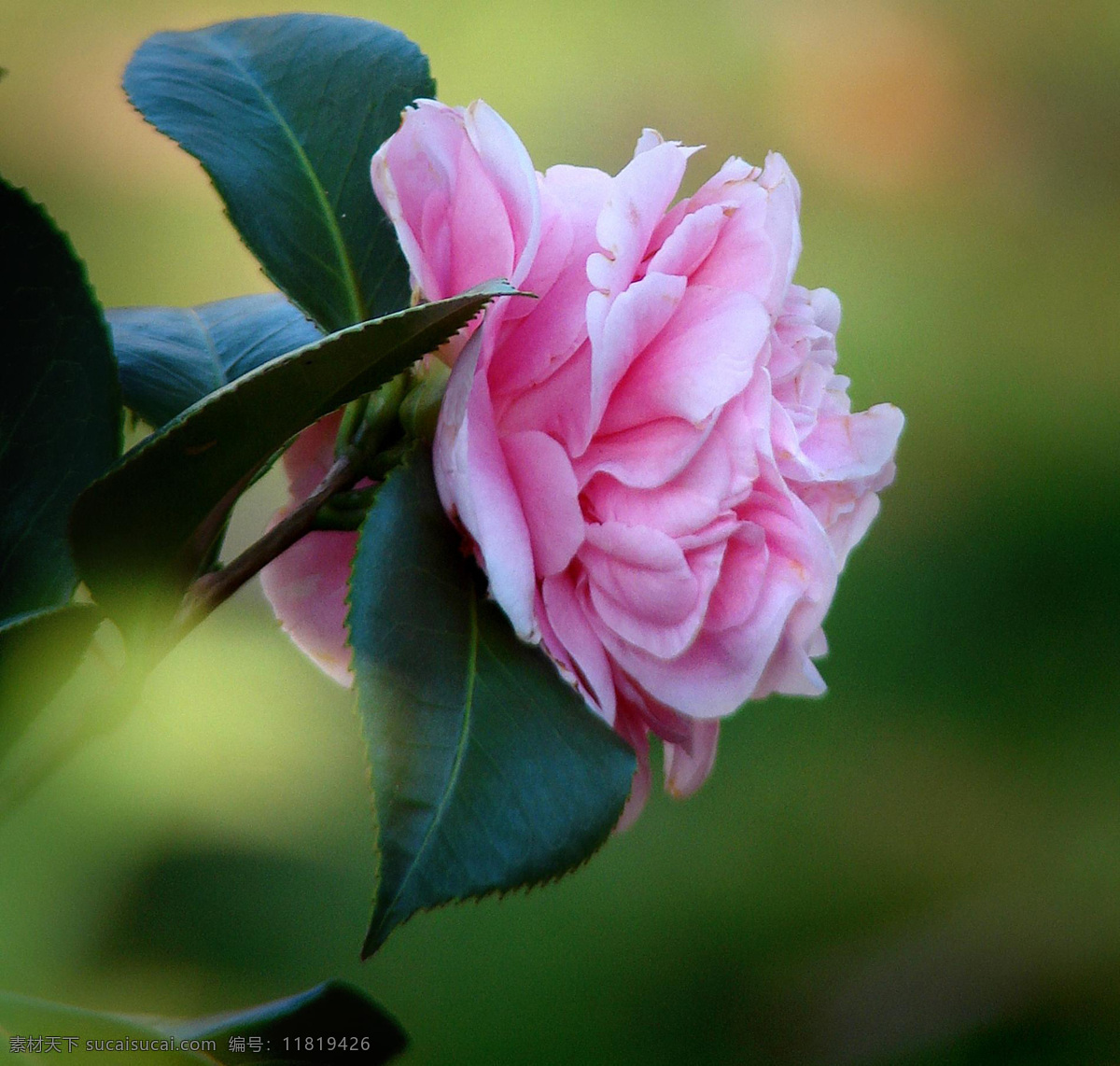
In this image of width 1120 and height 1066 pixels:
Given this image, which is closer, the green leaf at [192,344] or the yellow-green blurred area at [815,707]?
the green leaf at [192,344]

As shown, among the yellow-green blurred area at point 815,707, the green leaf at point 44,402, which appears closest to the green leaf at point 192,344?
the green leaf at point 44,402

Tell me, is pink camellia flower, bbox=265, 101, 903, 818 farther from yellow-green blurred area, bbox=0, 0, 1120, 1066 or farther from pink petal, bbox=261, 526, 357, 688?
yellow-green blurred area, bbox=0, 0, 1120, 1066

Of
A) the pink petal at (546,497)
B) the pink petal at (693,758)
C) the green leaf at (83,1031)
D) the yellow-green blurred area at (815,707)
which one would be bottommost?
the yellow-green blurred area at (815,707)

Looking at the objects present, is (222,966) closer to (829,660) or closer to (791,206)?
(829,660)

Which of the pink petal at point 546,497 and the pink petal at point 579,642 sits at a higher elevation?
the pink petal at point 546,497

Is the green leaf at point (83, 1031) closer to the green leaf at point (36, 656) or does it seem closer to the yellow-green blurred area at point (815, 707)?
the green leaf at point (36, 656)

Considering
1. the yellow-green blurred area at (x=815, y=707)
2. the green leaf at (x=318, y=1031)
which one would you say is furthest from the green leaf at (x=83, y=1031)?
the yellow-green blurred area at (x=815, y=707)
